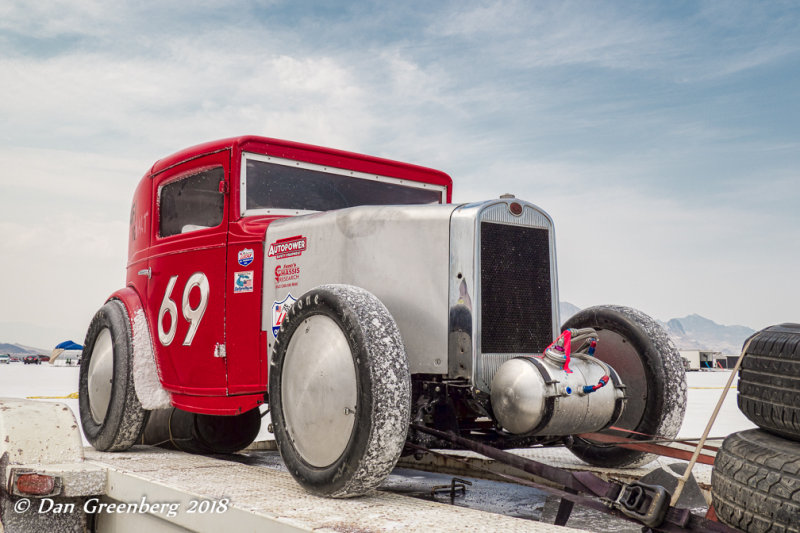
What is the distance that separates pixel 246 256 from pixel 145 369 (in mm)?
1177

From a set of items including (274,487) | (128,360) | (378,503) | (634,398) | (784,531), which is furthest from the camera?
(128,360)

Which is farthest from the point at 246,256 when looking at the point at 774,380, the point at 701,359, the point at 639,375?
the point at 701,359

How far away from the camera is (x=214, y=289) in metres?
4.17

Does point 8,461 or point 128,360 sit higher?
point 128,360

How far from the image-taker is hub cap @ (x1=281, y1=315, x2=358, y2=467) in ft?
9.55

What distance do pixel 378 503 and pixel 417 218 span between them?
1299 mm

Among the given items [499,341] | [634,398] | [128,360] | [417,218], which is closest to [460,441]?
[499,341]

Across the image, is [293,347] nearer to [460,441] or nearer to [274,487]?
[274,487]

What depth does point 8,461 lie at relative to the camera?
353cm

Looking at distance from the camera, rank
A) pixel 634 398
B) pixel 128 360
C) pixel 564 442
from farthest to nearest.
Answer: pixel 128 360, pixel 634 398, pixel 564 442

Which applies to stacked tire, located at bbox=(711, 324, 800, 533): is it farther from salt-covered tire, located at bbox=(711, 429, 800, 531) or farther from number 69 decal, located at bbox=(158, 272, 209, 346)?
number 69 decal, located at bbox=(158, 272, 209, 346)

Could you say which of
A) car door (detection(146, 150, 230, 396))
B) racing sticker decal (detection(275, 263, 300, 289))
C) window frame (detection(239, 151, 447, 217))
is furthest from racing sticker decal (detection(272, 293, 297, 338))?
window frame (detection(239, 151, 447, 217))

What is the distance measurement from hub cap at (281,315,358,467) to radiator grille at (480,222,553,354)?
0.70 metres

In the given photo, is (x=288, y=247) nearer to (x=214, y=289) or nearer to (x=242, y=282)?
(x=242, y=282)
